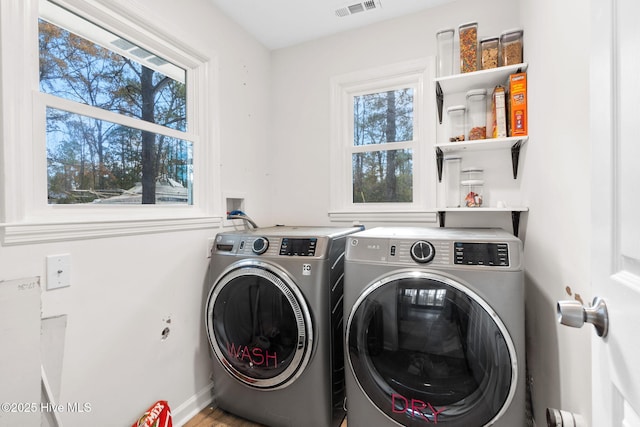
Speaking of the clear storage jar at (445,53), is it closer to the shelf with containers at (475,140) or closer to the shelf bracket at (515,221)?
the shelf with containers at (475,140)

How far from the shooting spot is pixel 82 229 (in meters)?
1.24

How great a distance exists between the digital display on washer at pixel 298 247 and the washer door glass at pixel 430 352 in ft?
1.16

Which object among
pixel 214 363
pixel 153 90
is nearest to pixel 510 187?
pixel 214 363

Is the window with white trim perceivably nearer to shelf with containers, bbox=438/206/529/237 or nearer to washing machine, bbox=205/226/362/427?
washing machine, bbox=205/226/362/427

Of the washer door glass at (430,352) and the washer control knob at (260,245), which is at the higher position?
the washer control knob at (260,245)

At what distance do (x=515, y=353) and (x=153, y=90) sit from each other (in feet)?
7.06

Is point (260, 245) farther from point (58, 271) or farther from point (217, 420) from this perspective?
point (217, 420)

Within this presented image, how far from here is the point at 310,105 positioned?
2410 millimetres

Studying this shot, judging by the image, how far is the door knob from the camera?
543mm

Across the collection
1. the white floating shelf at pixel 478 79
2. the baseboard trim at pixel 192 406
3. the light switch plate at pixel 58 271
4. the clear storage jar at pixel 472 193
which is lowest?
the baseboard trim at pixel 192 406

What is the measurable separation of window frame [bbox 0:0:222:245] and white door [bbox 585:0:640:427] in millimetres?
1666

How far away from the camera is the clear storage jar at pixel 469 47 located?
5.73 feet

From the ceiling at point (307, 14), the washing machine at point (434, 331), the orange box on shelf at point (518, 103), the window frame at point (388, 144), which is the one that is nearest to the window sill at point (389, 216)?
the window frame at point (388, 144)

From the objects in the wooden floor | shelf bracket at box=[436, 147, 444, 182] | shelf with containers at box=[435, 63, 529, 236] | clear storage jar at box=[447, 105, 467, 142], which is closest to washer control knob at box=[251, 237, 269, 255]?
the wooden floor
